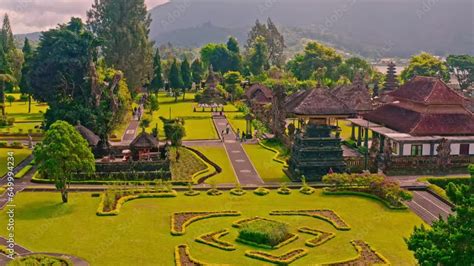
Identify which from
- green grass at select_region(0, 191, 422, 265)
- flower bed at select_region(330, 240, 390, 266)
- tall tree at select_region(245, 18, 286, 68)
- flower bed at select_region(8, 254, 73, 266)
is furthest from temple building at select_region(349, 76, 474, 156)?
tall tree at select_region(245, 18, 286, 68)

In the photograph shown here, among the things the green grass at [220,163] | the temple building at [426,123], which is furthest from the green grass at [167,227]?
the temple building at [426,123]

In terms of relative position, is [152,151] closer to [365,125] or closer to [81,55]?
[81,55]

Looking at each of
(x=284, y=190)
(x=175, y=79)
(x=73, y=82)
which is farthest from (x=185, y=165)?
(x=175, y=79)

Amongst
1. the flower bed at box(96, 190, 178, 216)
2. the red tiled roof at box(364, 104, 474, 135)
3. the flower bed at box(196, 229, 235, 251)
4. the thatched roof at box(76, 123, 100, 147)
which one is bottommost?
the flower bed at box(196, 229, 235, 251)

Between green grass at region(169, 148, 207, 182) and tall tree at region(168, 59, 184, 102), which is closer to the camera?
green grass at region(169, 148, 207, 182)

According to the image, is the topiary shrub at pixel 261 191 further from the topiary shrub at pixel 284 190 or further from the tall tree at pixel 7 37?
the tall tree at pixel 7 37

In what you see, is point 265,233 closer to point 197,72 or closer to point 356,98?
point 356,98

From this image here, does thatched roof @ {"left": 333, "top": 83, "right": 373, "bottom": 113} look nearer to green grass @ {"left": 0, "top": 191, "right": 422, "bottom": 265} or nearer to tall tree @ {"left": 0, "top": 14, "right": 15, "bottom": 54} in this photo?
green grass @ {"left": 0, "top": 191, "right": 422, "bottom": 265}
